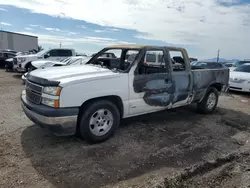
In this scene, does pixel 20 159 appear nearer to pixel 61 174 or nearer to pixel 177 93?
Result: pixel 61 174

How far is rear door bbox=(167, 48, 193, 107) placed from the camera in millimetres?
4908

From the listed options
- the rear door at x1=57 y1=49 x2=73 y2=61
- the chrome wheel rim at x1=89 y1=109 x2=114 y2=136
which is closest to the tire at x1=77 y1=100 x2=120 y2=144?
the chrome wheel rim at x1=89 y1=109 x2=114 y2=136

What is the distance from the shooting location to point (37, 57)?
41.9 ft

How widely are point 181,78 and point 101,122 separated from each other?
229 centimetres

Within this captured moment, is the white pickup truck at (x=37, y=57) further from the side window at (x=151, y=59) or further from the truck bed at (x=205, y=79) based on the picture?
the truck bed at (x=205, y=79)

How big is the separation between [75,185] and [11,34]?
42.0m

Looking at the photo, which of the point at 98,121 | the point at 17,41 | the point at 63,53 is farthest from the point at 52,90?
the point at 17,41

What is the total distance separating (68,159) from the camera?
333 cm

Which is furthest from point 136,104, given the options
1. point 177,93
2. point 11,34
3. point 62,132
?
point 11,34

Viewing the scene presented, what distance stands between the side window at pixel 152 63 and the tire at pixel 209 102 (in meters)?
1.97

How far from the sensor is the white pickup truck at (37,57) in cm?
1255

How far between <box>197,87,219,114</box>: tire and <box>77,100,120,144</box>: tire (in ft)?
10.3

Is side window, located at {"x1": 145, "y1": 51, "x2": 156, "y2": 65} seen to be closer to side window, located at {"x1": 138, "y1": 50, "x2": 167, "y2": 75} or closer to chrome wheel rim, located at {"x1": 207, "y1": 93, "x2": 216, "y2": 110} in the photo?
side window, located at {"x1": 138, "y1": 50, "x2": 167, "y2": 75}

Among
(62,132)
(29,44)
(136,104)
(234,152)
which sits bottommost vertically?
(234,152)
